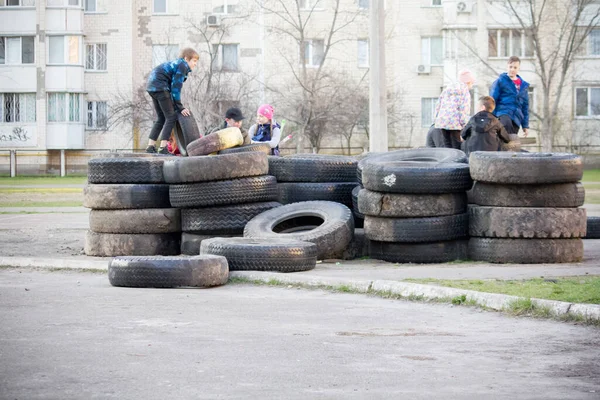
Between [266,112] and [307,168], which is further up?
[266,112]

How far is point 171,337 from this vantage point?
23.2ft

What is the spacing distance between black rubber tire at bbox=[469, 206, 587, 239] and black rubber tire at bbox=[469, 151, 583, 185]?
0.34 metres

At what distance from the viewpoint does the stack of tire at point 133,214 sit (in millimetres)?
13523

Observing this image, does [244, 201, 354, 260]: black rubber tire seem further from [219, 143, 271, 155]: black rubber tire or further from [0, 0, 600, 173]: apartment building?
[0, 0, 600, 173]: apartment building

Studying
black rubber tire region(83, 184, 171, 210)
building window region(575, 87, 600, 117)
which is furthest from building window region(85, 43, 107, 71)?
black rubber tire region(83, 184, 171, 210)

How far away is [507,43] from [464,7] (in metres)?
3.61

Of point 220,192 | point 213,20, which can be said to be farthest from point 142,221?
point 213,20

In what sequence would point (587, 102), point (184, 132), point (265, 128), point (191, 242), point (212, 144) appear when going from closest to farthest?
point (191, 242) < point (212, 144) < point (184, 132) < point (265, 128) < point (587, 102)

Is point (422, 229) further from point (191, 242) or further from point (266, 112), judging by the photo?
point (266, 112)

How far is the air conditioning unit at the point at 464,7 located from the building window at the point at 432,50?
6.90 feet

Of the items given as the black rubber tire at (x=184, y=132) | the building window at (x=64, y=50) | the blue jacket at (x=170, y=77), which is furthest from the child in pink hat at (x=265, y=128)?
the building window at (x=64, y=50)

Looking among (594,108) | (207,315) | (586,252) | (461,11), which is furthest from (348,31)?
(207,315)

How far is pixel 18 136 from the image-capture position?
206 feet

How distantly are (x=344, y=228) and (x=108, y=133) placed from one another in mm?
52062
